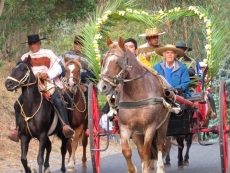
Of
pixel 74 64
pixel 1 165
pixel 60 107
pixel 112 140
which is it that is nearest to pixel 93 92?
pixel 60 107

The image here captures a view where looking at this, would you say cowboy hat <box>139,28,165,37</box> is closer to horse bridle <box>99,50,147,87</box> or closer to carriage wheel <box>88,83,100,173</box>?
carriage wheel <box>88,83,100,173</box>

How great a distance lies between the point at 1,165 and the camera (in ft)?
55.3

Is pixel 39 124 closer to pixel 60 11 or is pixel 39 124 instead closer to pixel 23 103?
pixel 23 103

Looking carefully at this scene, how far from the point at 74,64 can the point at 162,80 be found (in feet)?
13.5

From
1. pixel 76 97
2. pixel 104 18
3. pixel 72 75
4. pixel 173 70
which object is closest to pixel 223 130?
pixel 173 70

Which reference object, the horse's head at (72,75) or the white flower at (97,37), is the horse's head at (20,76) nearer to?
the white flower at (97,37)

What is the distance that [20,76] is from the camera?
13.3 metres

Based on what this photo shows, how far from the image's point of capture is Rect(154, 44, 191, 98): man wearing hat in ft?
42.8

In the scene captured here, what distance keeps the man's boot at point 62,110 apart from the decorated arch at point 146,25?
3.03ft

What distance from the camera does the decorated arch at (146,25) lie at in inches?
524

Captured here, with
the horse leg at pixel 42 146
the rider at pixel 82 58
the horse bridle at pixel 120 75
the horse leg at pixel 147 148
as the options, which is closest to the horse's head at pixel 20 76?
the horse leg at pixel 42 146

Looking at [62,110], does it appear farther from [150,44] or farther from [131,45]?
[150,44]

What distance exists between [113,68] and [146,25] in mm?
3209

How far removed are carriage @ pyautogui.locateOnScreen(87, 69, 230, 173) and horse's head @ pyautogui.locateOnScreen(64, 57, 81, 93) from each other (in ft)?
7.50
